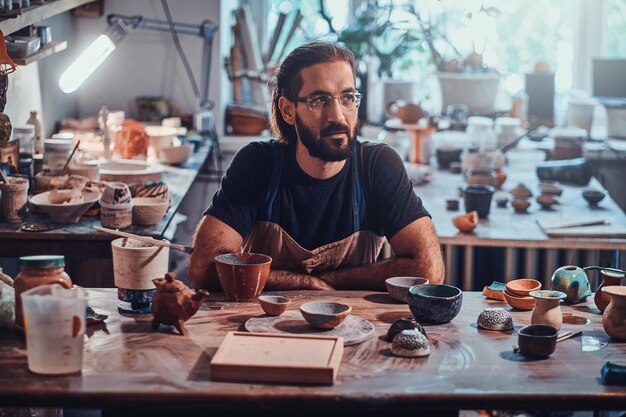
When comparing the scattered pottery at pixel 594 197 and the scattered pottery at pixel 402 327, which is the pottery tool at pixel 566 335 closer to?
the scattered pottery at pixel 402 327

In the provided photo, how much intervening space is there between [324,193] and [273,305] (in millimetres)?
878

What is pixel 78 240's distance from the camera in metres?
4.04

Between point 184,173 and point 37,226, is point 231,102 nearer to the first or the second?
point 184,173

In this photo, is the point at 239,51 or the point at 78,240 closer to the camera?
the point at 78,240

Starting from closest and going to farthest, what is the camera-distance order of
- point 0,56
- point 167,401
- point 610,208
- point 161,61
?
point 167,401 < point 0,56 < point 610,208 < point 161,61

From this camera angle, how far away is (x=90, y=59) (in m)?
4.92

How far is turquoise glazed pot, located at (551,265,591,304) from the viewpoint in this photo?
10.1ft

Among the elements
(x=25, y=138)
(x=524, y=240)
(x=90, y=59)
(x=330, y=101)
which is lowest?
(x=524, y=240)

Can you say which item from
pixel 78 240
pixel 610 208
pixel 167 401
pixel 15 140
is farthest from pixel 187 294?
pixel 610 208

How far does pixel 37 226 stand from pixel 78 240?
18 cm

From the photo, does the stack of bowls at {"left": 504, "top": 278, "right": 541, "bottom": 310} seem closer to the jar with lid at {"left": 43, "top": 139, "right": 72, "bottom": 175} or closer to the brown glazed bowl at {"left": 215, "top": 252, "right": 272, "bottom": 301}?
the brown glazed bowl at {"left": 215, "top": 252, "right": 272, "bottom": 301}

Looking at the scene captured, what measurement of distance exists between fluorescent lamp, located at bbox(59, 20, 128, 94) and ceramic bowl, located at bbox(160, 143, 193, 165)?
0.70 meters

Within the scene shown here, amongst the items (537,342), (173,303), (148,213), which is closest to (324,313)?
(173,303)

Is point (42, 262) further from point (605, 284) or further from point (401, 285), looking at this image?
point (605, 284)
